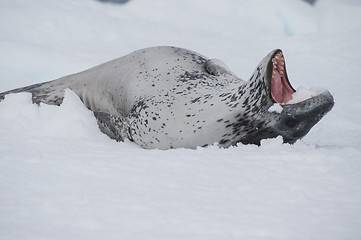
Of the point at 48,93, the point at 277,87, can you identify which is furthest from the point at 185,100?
the point at 48,93

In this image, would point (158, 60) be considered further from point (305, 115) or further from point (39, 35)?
point (39, 35)

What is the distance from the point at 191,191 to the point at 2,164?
2.32ft

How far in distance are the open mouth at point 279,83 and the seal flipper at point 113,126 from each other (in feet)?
2.66

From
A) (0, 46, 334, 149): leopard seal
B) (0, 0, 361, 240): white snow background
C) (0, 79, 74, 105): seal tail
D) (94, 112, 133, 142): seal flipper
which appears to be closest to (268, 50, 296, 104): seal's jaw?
(0, 46, 334, 149): leopard seal

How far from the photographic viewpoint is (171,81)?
2.67 m

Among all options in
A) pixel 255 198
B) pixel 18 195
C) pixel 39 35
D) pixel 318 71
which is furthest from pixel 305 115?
pixel 39 35

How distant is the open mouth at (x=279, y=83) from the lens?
7.32 feet

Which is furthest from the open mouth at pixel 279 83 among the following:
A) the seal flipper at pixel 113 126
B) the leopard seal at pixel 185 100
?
the seal flipper at pixel 113 126

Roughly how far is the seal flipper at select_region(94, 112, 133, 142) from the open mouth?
0.81 metres

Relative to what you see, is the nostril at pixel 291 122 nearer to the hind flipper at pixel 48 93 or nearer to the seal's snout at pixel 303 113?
the seal's snout at pixel 303 113

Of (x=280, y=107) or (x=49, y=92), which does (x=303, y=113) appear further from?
(x=49, y=92)

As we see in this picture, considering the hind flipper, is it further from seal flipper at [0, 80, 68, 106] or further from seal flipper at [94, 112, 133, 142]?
seal flipper at [94, 112, 133, 142]

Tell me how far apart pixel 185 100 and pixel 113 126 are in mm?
478

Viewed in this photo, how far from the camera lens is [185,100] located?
2.50 metres
